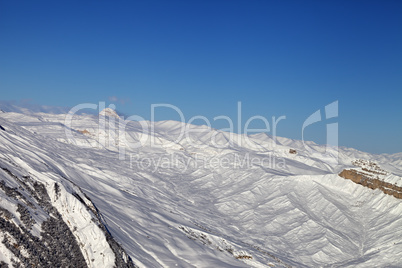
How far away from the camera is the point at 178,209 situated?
40.0 m

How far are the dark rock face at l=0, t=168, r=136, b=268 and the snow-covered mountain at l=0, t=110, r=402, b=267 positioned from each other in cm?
4

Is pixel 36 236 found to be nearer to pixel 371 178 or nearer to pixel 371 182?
pixel 371 182

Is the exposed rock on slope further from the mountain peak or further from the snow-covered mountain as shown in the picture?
the mountain peak

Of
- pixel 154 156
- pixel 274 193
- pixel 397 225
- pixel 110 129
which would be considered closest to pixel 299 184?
pixel 274 193

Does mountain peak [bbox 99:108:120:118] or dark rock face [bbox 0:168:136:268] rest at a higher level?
mountain peak [bbox 99:108:120:118]

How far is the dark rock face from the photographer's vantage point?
11375 millimetres

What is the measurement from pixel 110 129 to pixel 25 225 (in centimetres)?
10108

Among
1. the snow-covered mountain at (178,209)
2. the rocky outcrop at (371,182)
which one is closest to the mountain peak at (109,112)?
the snow-covered mountain at (178,209)

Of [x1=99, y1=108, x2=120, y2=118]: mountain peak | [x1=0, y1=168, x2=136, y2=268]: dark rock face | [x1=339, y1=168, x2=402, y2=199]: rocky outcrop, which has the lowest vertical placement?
[x1=339, y1=168, x2=402, y2=199]: rocky outcrop

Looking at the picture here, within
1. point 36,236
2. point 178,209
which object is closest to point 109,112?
point 178,209

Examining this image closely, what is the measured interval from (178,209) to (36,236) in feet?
93.0

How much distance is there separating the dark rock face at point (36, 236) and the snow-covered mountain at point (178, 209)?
44mm

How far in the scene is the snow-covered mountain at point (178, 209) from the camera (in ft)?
44.4

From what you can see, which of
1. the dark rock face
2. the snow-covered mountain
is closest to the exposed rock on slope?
the snow-covered mountain
